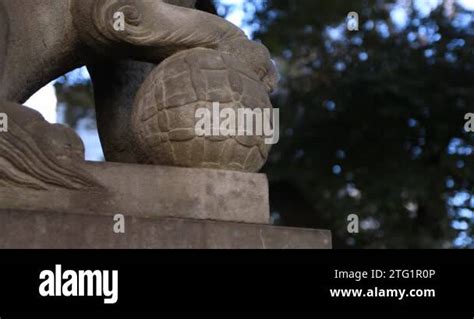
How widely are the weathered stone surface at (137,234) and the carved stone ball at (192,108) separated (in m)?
0.27

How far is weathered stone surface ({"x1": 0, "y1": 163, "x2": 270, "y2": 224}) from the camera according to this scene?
388 centimetres

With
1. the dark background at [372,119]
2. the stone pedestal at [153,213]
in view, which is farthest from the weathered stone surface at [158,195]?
the dark background at [372,119]

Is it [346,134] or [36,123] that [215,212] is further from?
[346,134]

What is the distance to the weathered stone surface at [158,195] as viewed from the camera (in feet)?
12.7

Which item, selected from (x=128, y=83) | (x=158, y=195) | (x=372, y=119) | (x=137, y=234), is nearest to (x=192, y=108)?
(x=158, y=195)

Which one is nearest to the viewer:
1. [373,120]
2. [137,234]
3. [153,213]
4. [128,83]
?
[137,234]

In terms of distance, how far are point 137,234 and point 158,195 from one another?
21 cm

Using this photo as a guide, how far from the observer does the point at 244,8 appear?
1101 centimetres

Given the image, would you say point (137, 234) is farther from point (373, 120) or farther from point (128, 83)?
point (373, 120)

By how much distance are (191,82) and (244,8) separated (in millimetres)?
7034

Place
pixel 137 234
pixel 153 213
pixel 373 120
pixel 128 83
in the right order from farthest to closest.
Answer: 1. pixel 373 120
2. pixel 128 83
3. pixel 153 213
4. pixel 137 234

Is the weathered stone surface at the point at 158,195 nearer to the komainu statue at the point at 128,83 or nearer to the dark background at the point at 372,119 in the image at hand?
the komainu statue at the point at 128,83

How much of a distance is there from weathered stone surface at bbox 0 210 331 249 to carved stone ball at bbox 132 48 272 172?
27cm

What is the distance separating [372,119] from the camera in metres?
11.1
